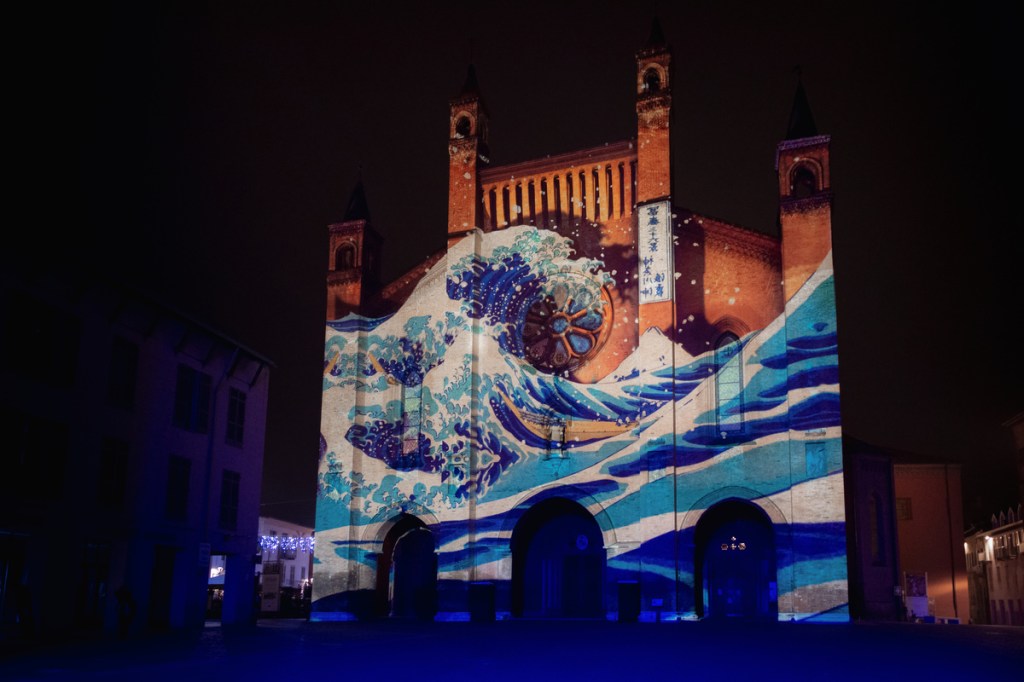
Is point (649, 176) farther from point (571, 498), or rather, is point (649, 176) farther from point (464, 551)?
point (464, 551)

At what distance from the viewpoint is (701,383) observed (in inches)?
1051

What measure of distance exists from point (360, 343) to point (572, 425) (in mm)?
7874

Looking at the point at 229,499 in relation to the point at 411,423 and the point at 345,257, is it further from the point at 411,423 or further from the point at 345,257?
the point at 345,257

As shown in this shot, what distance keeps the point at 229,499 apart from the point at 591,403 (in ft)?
39.8

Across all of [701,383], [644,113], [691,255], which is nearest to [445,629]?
[701,383]

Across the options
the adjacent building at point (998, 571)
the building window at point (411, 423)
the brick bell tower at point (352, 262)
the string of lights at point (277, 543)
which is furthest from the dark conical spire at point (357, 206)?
the adjacent building at point (998, 571)

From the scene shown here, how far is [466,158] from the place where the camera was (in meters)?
31.3

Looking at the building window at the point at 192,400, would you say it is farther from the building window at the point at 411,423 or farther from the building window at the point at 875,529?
the building window at the point at 875,529

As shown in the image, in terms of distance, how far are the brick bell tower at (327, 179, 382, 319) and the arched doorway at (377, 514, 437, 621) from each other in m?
7.61

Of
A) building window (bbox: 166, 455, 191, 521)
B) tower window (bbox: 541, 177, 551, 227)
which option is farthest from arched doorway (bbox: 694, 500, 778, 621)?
building window (bbox: 166, 455, 191, 521)

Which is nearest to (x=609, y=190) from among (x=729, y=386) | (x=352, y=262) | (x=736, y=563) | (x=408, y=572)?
(x=729, y=386)

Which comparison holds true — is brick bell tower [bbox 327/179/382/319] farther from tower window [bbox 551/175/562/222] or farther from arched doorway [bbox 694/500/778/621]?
arched doorway [bbox 694/500/778/621]

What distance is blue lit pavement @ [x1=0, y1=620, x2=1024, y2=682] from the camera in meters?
11.8

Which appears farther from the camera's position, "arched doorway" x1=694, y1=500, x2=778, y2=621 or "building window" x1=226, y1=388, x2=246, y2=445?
"building window" x1=226, y1=388, x2=246, y2=445
